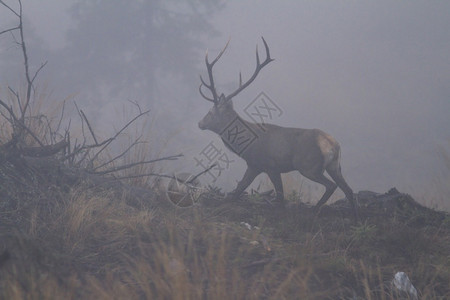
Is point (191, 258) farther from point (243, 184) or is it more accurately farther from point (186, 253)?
point (243, 184)

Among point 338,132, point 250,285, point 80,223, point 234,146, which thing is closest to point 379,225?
point 250,285

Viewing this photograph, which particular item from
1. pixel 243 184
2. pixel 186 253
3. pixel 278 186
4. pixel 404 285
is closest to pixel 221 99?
pixel 243 184

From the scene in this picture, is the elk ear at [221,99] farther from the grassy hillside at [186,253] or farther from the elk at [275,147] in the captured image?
the grassy hillside at [186,253]

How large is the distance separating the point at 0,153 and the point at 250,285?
8.63ft

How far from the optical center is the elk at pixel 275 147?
17.2 feet

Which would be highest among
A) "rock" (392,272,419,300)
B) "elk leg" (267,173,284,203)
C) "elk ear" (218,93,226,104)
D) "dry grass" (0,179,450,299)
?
"elk ear" (218,93,226,104)

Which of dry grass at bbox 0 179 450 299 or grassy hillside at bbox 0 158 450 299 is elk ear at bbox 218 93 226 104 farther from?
dry grass at bbox 0 179 450 299

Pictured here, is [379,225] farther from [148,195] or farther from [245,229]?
[148,195]

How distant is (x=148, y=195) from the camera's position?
15.3ft

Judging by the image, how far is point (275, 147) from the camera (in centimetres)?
559

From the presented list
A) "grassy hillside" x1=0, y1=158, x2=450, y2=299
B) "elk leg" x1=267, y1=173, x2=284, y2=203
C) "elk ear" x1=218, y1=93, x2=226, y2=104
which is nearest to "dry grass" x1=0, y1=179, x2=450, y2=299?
"grassy hillside" x1=0, y1=158, x2=450, y2=299

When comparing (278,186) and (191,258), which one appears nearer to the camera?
(191,258)

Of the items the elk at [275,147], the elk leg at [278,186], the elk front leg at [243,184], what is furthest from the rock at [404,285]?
the elk front leg at [243,184]

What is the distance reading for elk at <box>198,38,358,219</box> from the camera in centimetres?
525
